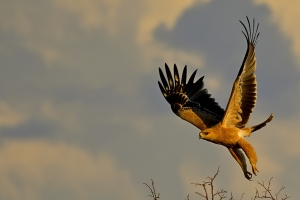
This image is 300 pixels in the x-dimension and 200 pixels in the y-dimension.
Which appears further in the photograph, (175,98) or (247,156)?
(175,98)

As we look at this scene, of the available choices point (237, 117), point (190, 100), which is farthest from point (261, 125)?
point (190, 100)

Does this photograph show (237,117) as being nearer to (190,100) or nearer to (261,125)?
(261,125)

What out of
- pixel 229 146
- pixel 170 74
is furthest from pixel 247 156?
pixel 170 74

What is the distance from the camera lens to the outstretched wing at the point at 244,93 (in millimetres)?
9312

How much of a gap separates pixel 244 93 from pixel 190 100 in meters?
2.07

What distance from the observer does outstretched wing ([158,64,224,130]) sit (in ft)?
35.3

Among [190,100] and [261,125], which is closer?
[261,125]

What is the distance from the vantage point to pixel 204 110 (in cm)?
1101

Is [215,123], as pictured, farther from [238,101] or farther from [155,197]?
[155,197]

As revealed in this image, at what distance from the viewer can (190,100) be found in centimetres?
1145

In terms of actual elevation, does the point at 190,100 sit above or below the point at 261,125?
above

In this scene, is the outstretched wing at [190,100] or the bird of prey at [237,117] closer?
the bird of prey at [237,117]

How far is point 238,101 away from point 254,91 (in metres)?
0.31

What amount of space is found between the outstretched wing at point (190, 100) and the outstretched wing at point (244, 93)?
76 cm
